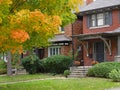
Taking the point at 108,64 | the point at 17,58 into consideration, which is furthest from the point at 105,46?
the point at 17,58

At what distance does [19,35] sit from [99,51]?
21.8m

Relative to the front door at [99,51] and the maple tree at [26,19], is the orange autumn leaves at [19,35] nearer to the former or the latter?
the maple tree at [26,19]

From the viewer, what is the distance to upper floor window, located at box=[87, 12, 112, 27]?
109 ft

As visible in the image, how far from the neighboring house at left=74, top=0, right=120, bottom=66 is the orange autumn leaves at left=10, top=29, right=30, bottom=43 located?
17.9 m

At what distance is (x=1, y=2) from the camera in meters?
12.9

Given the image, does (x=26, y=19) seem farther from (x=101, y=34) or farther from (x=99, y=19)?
(x=99, y=19)

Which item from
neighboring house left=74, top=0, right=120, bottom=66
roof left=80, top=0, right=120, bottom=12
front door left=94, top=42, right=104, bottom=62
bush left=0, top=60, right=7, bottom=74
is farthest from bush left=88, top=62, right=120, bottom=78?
bush left=0, top=60, right=7, bottom=74

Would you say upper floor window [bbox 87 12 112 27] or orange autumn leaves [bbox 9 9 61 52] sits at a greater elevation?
upper floor window [bbox 87 12 112 27]

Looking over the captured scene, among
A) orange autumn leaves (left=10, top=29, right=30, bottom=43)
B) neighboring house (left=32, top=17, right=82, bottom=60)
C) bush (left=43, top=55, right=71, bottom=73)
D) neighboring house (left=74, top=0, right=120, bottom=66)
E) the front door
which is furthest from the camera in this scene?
neighboring house (left=32, top=17, right=82, bottom=60)

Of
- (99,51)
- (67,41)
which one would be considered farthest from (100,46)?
(67,41)

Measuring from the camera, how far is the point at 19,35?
1347cm

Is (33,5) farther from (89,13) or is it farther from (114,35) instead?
(89,13)

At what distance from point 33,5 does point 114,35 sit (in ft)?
56.4

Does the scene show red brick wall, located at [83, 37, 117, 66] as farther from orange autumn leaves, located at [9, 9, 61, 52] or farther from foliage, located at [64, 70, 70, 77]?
orange autumn leaves, located at [9, 9, 61, 52]
